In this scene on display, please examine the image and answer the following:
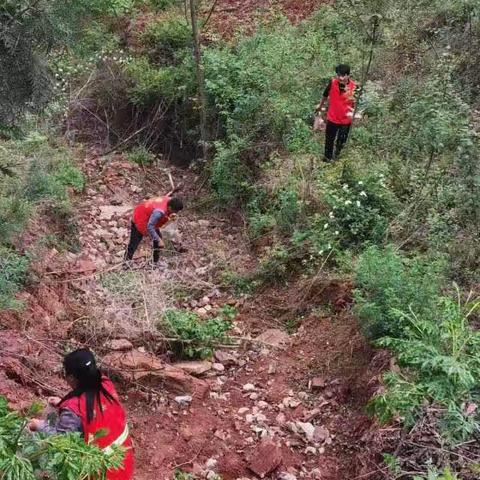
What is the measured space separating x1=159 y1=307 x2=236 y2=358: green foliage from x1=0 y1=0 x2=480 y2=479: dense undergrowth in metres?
0.03

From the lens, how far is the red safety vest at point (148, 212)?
7.32 meters

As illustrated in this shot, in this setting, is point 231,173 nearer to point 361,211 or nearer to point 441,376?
point 361,211

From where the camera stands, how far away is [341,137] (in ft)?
28.8

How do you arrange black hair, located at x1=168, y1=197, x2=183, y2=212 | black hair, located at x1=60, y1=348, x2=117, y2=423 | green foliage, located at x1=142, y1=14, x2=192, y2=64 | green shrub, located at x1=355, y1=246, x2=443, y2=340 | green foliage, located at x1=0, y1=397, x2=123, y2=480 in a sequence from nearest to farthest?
green foliage, located at x1=0, y1=397, x2=123, y2=480 → black hair, located at x1=60, y1=348, x2=117, y2=423 → green shrub, located at x1=355, y1=246, x2=443, y2=340 → black hair, located at x1=168, y1=197, x2=183, y2=212 → green foliage, located at x1=142, y1=14, x2=192, y2=64

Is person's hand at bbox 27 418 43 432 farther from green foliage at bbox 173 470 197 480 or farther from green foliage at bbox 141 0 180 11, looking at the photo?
green foliage at bbox 141 0 180 11

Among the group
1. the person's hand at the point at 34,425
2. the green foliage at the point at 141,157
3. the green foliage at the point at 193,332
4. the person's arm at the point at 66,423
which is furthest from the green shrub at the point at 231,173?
the person's arm at the point at 66,423

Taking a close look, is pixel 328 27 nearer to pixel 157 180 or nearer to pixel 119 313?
pixel 157 180

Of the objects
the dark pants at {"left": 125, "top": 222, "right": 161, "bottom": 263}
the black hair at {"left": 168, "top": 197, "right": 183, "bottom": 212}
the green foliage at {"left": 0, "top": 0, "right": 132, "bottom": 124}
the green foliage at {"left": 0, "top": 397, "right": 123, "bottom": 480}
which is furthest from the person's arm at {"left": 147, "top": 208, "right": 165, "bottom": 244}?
the green foliage at {"left": 0, "top": 397, "right": 123, "bottom": 480}

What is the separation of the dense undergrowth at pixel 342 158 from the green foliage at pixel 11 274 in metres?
0.02

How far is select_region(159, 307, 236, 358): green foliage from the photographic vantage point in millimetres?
6398

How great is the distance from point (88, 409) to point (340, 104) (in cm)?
593

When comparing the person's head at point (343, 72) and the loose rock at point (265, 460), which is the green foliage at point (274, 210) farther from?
the loose rock at point (265, 460)

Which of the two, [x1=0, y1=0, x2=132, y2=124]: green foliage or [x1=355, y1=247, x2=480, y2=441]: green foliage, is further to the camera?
[x1=0, y1=0, x2=132, y2=124]: green foliage

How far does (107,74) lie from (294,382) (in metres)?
7.18
